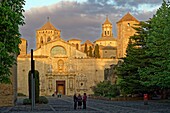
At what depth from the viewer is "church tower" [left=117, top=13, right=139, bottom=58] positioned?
94106 mm

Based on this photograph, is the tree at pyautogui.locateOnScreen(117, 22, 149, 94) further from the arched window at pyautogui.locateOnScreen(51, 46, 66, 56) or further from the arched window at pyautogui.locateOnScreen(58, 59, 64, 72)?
the arched window at pyautogui.locateOnScreen(51, 46, 66, 56)

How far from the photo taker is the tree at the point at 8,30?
14.3m

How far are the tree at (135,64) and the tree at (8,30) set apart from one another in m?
27.8

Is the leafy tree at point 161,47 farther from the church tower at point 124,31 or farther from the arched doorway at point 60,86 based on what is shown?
the church tower at point 124,31

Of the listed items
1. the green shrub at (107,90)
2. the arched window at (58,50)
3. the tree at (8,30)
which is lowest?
the green shrub at (107,90)

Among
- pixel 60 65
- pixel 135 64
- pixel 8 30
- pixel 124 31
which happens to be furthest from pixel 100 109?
pixel 124 31

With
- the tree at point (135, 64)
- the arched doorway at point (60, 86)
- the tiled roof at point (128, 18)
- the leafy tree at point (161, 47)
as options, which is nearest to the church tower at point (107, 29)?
the tiled roof at point (128, 18)

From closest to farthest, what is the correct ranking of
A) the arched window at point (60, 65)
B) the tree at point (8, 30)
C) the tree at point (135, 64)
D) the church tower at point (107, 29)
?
the tree at point (8, 30) < the tree at point (135, 64) < the arched window at point (60, 65) < the church tower at point (107, 29)

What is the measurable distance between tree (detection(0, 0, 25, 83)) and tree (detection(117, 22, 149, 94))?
2776cm

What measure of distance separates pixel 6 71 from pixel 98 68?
7792 centimetres

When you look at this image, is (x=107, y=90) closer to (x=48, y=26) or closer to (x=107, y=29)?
(x=48, y=26)

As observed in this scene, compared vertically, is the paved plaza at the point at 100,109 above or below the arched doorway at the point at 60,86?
below

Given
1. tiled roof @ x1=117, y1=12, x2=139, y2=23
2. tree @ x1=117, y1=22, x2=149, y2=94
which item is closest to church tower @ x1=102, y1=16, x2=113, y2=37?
tiled roof @ x1=117, y1=12, x2=139, y2=23

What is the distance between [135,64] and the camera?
144ft
